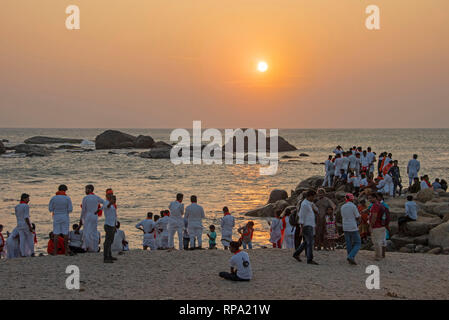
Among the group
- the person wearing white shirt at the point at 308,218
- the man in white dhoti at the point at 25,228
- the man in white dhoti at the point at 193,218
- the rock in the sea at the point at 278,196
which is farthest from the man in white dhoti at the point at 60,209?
the rock in the sea at the point at 278,196

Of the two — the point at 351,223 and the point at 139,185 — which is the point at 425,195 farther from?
the point at 139,185

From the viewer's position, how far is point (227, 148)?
107250 millimetres

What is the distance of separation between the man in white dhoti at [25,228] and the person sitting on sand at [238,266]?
5728mm

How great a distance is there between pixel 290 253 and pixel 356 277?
9.53 ft

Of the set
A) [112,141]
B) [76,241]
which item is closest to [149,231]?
[76,241]

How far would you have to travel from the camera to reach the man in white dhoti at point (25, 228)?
13.7 metres

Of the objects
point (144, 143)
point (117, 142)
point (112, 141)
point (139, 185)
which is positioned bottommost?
point (139, 185)

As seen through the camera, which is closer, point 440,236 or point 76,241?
point 76,241

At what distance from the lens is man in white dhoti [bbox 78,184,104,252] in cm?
1358

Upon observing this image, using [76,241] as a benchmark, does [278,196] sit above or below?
below

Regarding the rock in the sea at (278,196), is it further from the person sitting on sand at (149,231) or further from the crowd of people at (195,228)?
the person sitting on sand at (149,231)

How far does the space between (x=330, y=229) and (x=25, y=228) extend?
842cm

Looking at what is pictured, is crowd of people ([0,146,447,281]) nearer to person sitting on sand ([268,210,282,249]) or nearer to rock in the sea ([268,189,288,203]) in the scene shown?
person sitting on sand ([268,210,282,249])

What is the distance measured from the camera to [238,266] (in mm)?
11516
